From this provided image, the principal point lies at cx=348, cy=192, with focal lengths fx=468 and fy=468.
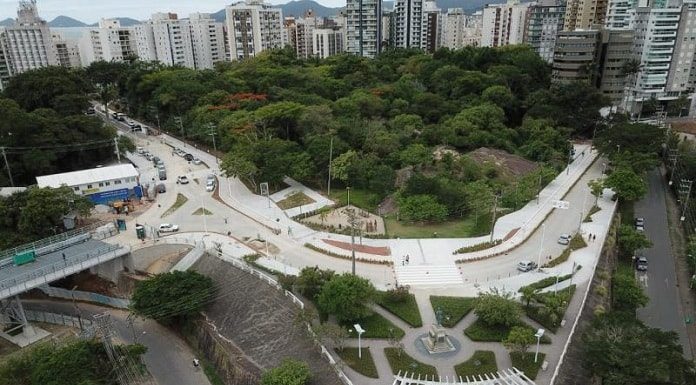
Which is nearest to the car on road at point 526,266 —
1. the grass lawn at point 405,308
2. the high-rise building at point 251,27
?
the grass lawn at point 405,308

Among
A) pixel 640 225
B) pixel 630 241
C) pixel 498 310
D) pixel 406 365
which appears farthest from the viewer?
pixel 640 225

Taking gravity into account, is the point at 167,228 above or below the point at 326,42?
below

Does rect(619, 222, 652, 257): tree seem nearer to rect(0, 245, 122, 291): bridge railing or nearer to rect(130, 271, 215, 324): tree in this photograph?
rect(130, 271, 215, 324): tree

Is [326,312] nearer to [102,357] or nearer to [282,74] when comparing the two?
[102,357]

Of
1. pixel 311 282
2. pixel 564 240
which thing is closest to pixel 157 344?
pixel 311 282

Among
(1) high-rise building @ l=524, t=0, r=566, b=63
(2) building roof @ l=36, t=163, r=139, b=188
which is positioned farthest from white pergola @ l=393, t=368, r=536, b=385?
(1) high-rise building @ l=524, t=0, r=566, b=63

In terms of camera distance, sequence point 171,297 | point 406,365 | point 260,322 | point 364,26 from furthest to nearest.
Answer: point 364,26, point 171,297, point 260,322, point 406,365

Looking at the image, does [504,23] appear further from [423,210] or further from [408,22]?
[423,210]
